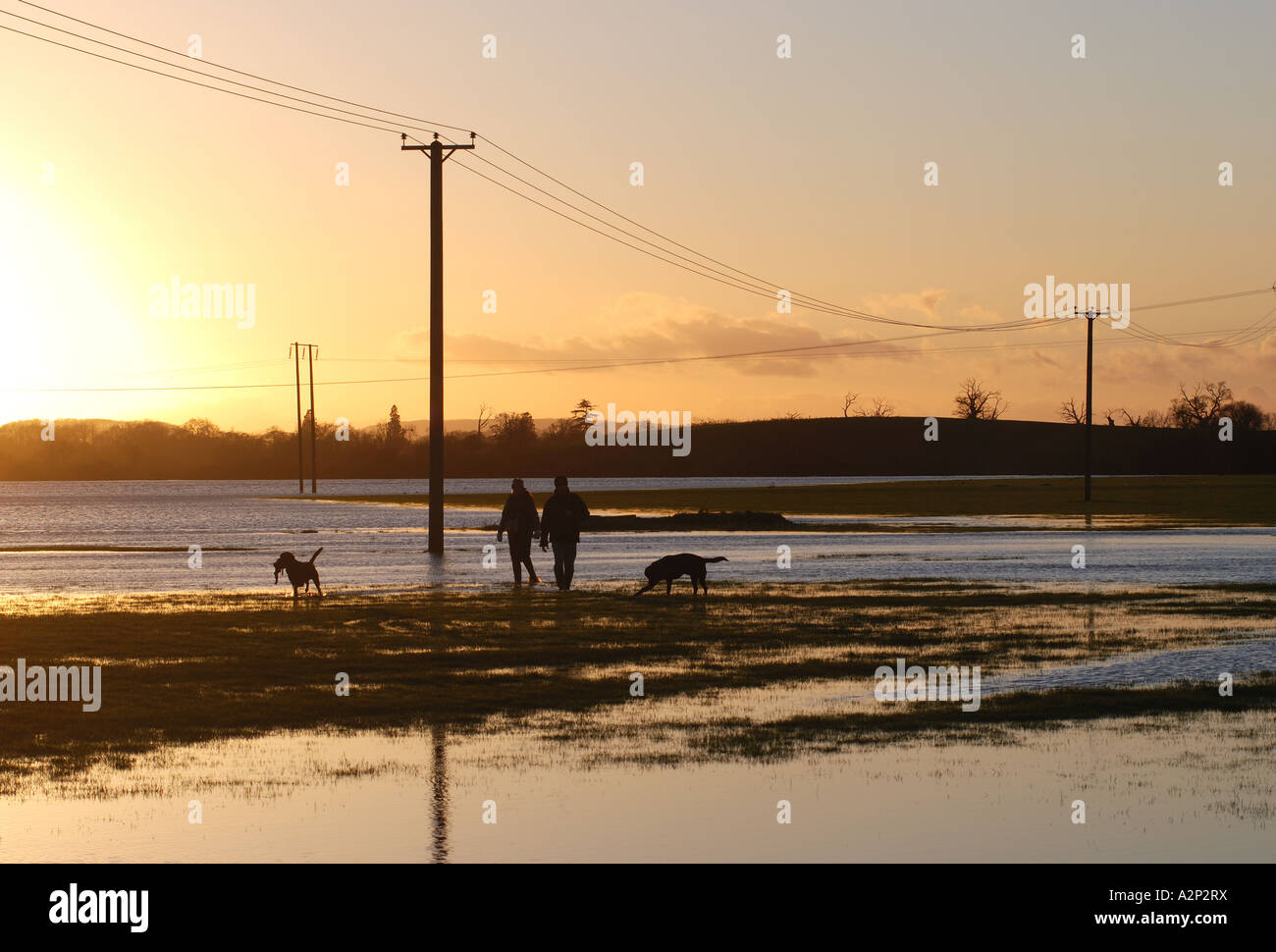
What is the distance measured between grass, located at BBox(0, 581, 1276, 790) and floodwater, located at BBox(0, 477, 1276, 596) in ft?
13.7

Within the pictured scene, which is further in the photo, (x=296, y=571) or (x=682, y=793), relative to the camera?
(x=296, y=571)

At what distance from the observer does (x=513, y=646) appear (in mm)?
20188

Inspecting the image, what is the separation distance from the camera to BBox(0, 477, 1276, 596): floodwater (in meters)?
33.7

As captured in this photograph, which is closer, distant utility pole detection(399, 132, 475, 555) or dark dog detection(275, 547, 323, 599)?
dark dog detection(275, 547, 323, 599)

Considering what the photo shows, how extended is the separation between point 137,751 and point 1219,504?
7914 centimetres

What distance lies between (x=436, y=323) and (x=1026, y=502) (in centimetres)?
5422

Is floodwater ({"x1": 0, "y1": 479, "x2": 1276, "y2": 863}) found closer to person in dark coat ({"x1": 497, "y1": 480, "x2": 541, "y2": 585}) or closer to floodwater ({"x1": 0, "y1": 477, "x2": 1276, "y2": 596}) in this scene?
person in dark coat ({"x1": 497, "y1": 480, "x2": 541, "y2": 585})

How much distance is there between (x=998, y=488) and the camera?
4547 inches
